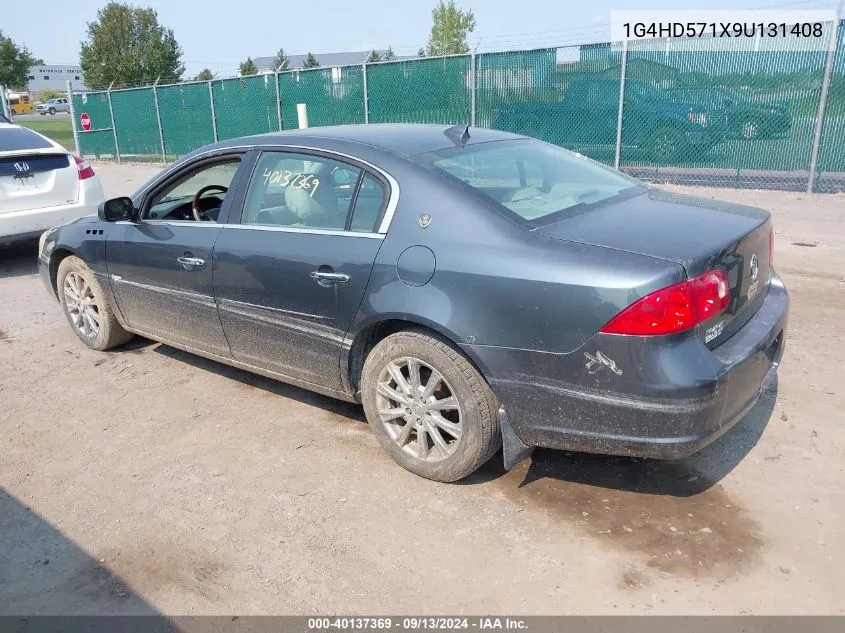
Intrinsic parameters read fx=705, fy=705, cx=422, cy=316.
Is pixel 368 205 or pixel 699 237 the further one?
pixel 368 205

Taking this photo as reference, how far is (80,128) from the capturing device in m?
21.2

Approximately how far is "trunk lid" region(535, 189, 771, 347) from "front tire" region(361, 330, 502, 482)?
74cm

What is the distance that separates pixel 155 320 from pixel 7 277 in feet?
13.7

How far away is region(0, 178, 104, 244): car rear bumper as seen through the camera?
7.43 m

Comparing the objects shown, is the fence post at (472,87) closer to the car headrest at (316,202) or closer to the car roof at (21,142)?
the car roof at (21,142)

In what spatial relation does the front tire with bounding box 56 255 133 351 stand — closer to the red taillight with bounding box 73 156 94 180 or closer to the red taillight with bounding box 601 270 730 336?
the red taillight with bounding box 73 156 94 180

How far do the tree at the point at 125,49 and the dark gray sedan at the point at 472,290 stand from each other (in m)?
35.1

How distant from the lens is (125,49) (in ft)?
119

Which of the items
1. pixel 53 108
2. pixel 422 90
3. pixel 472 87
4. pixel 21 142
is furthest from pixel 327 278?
pixel 53 108

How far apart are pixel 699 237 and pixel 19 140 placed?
7.60 meters

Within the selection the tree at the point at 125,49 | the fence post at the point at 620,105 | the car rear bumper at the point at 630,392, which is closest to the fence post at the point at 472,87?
the fence post at the point at 620,105

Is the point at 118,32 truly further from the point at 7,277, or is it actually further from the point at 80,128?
the point at 7,277

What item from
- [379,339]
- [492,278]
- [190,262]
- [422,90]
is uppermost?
[422,90]

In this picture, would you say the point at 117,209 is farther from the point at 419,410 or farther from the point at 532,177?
the point at 532,177
